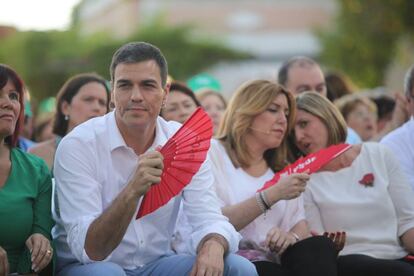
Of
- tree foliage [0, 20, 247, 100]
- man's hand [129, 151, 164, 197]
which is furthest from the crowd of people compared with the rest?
tree foliage [0, 20, 247, 100]

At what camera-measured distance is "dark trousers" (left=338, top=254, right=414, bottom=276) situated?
5.20 metres

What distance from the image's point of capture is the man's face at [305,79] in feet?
23.4

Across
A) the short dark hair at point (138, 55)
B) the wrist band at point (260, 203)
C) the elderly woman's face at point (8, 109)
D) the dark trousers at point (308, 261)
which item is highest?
the short dark hair at point (138, 55)

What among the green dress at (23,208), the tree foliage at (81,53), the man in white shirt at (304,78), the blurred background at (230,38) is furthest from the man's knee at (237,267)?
the tree foliage at (81,53)

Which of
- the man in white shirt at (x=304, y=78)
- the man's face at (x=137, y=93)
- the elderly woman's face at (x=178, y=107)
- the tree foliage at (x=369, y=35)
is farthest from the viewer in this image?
the tree foliage at (x=369, y=35)

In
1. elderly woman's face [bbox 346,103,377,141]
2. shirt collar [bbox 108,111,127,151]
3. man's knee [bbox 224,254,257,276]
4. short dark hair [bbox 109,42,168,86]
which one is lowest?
man's knee [bbox 224,254,257,276]

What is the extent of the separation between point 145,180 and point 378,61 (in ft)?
83.7

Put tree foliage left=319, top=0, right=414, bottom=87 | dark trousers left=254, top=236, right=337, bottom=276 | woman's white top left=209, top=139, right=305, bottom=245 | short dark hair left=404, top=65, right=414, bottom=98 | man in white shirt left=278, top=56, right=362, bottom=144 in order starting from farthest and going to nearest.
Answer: tree foliage left=319, top=0, right=414, bottom=87
man in white shirt left=278, top=56, right=362, bottom=144
short dark hair left=404, top=65, right=414, bottom=98
woman's white top left=209, top=139, right=305, bottom=245
dark trousers left=254, top=236, right=337, bottom=276

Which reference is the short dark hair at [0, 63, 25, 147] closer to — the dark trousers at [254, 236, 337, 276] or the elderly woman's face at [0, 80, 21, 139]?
the elderly woman's face at [0, 80, 21, 139]

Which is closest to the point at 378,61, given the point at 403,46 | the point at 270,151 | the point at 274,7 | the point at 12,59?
the point at 403,46

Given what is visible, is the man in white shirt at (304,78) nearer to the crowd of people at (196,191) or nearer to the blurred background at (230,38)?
the crowd of people at (196,191)

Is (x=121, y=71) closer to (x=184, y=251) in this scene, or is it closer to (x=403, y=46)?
(x=184, y=251)

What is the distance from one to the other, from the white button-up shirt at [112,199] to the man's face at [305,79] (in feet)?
8.27

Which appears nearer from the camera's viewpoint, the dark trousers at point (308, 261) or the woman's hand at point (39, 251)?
the woman's hand at point (39, 251)
